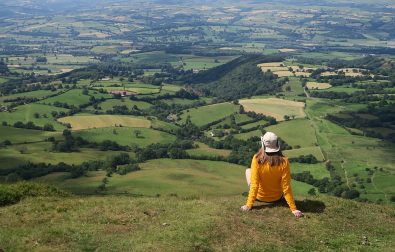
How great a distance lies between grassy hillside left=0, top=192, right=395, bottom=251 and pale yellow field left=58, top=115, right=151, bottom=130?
503ft

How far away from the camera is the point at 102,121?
606 ft

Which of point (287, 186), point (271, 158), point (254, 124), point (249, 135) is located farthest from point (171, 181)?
point (271, 158)

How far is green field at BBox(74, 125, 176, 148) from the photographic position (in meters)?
160

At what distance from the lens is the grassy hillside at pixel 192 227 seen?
20484 millimetres

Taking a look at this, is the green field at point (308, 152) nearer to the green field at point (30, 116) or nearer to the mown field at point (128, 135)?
the mown field at point (128, 135)

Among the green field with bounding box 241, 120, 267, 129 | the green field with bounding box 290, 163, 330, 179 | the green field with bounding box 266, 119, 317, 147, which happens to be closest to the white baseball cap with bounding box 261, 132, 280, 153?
the green field with bounding box 290, 163, 330, 179

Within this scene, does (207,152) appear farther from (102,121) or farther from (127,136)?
(102,121)

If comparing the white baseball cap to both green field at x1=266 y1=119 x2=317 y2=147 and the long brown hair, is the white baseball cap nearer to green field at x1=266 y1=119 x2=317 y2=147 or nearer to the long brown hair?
the long brown hair

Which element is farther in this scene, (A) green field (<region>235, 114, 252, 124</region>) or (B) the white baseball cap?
(A) green field (<region>235, 114, 252, 124</region>)

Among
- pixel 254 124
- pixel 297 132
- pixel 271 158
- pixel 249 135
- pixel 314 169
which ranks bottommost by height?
pixel 254 124

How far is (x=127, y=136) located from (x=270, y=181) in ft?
476

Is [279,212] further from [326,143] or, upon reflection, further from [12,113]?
[12,113]

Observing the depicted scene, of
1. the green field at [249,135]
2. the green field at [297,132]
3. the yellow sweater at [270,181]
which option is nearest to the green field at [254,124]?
the green field at [297,132]

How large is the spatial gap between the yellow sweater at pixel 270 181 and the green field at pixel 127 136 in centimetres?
13276
